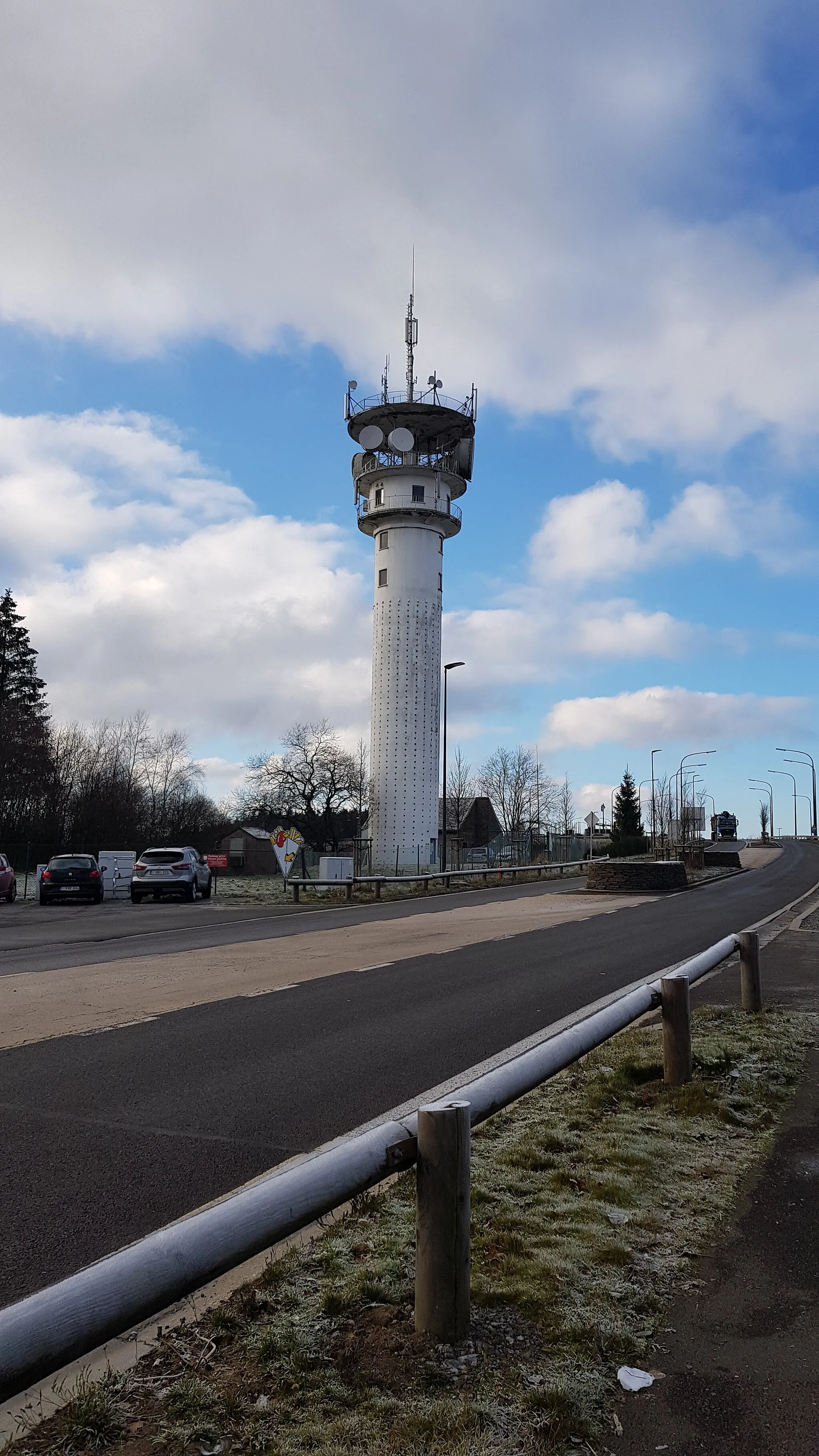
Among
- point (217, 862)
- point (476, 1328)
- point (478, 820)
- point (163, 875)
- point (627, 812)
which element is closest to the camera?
point (476, 1328)

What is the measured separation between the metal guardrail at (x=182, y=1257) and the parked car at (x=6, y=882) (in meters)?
30.5

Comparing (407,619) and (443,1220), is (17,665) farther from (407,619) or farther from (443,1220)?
(443,1220)

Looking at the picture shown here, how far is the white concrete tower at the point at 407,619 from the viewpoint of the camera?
190 ft

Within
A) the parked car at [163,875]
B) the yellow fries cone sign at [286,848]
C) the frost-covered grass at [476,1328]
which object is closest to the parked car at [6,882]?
the parked car at [163,875]

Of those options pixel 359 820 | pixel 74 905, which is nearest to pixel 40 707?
pixel 359 820

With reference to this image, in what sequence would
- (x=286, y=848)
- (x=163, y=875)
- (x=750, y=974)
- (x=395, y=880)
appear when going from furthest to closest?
(x=286, y=848) < (x=395, y=880) < (x=163, y=875) < (x=750, y=974)

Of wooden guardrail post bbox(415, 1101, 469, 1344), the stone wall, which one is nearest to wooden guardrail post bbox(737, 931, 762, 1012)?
wooden guardrail post bbox(415, 1101, 469, 1344)

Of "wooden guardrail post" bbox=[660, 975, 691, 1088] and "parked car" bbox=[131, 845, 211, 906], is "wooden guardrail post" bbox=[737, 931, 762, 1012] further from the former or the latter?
"parked car" bbox=[131, 845, 211, 906]

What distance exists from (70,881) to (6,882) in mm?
2496

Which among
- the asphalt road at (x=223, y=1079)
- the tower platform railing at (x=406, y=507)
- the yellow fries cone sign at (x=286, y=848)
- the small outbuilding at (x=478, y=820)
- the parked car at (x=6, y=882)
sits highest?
the tower platform railing at (x=406, y=507)

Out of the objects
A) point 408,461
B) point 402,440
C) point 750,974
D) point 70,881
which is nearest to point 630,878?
point 70,881

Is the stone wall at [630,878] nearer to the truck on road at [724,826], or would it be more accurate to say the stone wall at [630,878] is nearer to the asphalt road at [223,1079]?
the asphalt road at [223,1079]

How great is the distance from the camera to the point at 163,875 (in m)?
30.8

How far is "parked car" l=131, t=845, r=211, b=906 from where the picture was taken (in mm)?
30750
